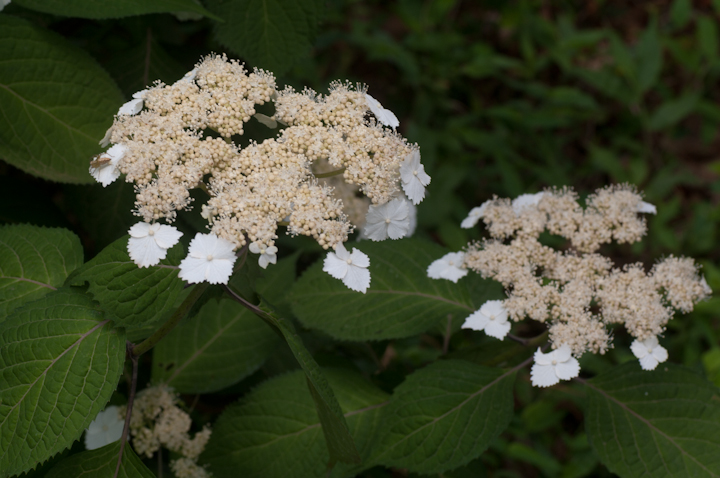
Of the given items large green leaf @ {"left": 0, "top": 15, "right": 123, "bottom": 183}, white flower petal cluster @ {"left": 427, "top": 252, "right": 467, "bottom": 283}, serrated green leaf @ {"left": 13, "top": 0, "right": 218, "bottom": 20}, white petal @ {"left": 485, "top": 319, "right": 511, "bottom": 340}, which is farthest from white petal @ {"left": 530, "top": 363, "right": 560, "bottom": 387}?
large green leaf @ {"left": 0, "top": 15, "right": 123, "bottom": 183}

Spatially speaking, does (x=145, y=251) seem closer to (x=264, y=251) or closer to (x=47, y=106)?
(x=264, y=251)

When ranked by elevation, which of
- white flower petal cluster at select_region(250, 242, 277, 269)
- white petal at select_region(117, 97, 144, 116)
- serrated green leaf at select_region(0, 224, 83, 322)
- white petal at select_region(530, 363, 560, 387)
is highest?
white petal at select_region(530, 363, 560, 387)

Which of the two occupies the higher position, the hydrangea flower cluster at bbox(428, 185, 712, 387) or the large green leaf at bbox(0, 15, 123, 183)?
the hydrangea flower cluster at bbox(428, 185, 712, 387)

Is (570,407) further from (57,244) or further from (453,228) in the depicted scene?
(57,244)

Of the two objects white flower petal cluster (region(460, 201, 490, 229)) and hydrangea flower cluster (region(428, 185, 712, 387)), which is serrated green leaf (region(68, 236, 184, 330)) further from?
white flower petal cluster (region(460, 201, 490, 229))

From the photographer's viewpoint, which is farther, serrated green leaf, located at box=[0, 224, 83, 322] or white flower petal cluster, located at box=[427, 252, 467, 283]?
white flower petal cluster, located at box=[427, 252, 467, 283]

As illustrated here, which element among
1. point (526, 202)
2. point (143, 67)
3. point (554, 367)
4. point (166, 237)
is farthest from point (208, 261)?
point (143, 67)

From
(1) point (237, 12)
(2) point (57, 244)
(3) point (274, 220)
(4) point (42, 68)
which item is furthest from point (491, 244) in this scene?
(4) point (42, 68)
